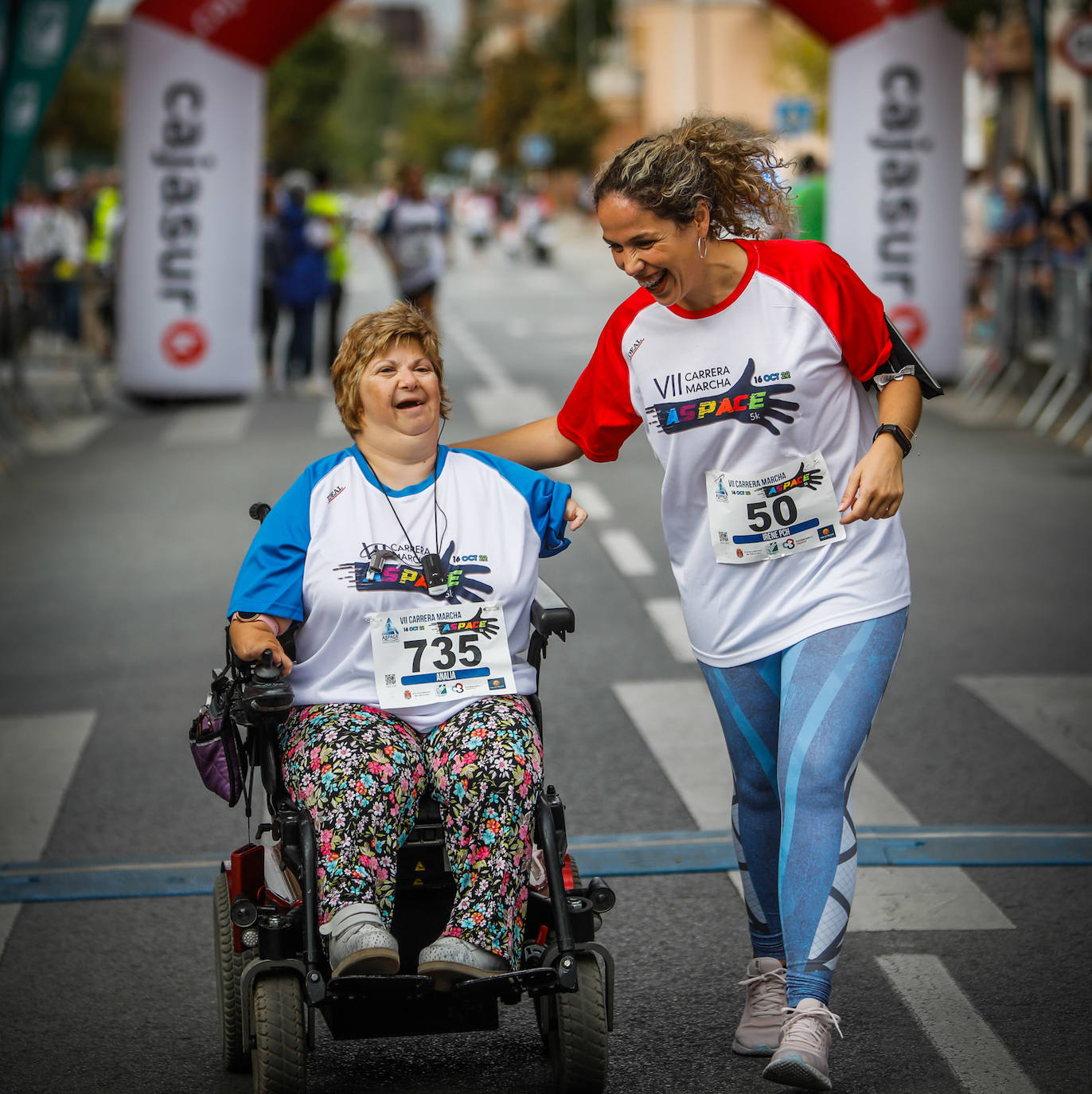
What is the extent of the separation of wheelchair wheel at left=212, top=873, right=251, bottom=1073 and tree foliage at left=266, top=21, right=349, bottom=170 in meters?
73.8

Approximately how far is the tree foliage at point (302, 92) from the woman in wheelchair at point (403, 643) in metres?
73.5

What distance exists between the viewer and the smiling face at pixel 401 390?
165 inches

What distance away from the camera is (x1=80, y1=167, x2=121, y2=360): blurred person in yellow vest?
21406 mm

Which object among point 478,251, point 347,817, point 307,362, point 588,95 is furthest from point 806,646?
point 588,95

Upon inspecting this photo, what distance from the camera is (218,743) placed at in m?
4.01

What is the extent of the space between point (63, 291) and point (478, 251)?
1346 inches

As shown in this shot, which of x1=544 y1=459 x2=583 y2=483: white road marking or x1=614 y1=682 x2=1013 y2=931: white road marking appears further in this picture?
x1=544 y1=459 x2=583 y2=483: white road marking

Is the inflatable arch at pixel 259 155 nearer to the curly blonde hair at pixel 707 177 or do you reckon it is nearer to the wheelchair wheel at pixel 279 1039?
the curly blonde hair at pixel 707 177

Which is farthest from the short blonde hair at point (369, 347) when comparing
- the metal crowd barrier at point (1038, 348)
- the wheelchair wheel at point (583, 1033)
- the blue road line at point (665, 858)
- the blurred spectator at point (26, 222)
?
the blurred spectator at point (26, 222)

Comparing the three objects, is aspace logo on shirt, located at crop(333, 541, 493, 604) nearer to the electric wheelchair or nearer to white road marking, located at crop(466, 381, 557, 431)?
the electric wheelchair

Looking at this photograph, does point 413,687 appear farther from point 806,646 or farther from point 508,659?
point 806,646

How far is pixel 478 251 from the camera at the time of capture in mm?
55500

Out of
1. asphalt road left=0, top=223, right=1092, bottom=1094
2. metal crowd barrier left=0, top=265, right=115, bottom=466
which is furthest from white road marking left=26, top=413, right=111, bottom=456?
asphalt road left=0, top=223, right=1092, bottom=1094

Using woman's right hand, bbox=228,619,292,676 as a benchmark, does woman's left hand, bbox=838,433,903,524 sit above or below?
above
